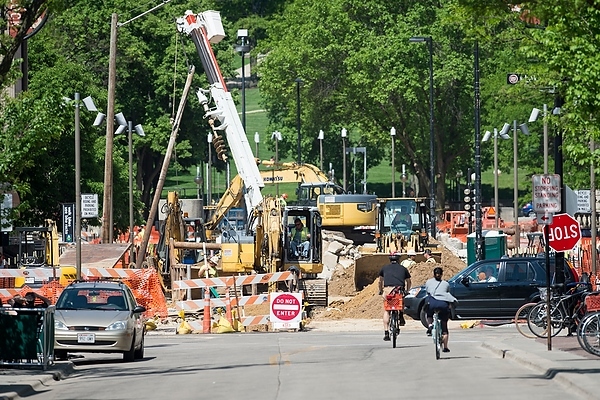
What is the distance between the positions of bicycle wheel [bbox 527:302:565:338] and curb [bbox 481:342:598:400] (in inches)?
62.7

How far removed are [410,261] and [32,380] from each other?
2851cm

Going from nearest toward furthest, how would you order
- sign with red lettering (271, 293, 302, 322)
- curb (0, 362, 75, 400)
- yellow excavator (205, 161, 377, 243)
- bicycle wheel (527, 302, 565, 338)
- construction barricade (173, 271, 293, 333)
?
curb (0, 362, 75, 400)
bicycle wheel (527, 302, 565, 338)
sign with red lettering (271, 293, 302, 322)
construction barricade (173, 271, 293, 333)
yellow excavator (205, 161, 377, 243)

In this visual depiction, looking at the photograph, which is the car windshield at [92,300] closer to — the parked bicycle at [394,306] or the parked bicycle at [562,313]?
the parked bicycle at [394,306]

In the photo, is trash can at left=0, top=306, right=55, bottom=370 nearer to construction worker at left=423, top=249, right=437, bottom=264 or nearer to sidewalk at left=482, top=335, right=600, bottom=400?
sidewalk at left=482, top=335, right=600, bottom=400

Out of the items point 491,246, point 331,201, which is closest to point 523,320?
point 491,246

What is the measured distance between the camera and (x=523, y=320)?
30891 mm

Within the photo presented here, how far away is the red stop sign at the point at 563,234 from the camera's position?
91.2ft

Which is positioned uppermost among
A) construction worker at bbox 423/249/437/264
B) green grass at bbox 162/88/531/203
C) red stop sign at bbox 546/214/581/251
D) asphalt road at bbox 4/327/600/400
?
green grass at bbox 162/88/531/203

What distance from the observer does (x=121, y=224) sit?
217 feet

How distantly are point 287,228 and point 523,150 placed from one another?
4545 centimetres

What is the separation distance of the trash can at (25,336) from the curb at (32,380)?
0.72ft

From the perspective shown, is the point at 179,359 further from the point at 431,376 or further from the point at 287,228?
the point at 287,228

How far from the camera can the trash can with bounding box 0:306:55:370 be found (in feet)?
78.6

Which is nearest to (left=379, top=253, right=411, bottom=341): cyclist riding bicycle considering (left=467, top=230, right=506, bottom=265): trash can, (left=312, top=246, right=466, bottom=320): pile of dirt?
(left=312, top=246, right=466, bottom=320): pile of dirt
